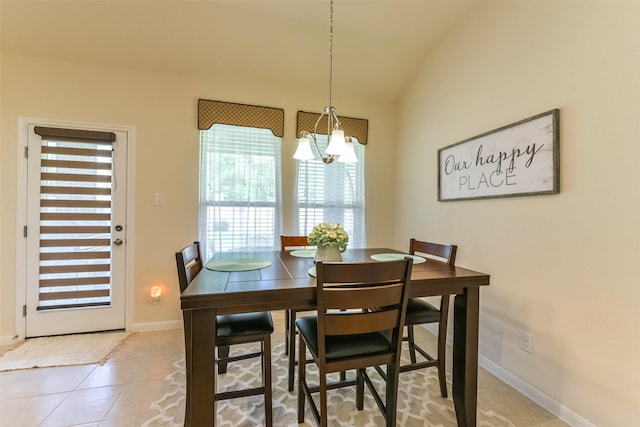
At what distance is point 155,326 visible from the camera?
2584 millimetres

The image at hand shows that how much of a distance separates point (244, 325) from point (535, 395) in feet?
5.99

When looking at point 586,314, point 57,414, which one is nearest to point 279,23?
point 586,314

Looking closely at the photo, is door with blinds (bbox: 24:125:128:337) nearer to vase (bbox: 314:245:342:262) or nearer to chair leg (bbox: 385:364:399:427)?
vase (bbox: 314:245:342:262)

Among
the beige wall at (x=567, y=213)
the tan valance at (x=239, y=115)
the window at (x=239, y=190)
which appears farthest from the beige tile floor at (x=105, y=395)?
the tan valance at (x=239, y=115)

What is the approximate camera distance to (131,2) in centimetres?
204

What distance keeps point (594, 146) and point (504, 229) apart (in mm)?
686

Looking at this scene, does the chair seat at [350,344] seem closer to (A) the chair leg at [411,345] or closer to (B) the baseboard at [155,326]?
(A) the chair leg at [411,345]

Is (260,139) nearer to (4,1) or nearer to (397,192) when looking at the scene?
(397,192)

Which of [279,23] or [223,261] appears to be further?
[279,23]

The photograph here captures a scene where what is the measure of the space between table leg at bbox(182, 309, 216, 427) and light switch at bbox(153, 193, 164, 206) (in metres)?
1.82

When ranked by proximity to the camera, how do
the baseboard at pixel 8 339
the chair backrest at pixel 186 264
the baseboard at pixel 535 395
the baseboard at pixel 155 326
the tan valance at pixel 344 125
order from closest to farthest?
the chair backrest at pixel 186 264 < the baseboard at pixel 535 395 < the baseboard at pixel 8 339 < the baseboard at pixel 155 326 < the tan valance at pixel 344 125

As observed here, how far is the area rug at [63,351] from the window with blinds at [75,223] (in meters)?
0.28

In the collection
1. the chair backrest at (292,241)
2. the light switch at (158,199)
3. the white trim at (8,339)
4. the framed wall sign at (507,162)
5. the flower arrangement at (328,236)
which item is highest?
the framed wall sign at (507,162)

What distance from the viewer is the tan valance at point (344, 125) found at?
2877mm
